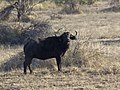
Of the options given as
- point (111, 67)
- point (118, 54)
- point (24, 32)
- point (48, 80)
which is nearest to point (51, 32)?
point (24, 32)

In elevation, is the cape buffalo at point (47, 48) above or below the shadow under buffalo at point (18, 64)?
above

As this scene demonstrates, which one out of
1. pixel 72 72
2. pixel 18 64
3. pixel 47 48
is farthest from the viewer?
pixel 18 64

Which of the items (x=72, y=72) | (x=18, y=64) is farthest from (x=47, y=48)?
(x=18, y=64)

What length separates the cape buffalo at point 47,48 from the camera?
15211 millimetres

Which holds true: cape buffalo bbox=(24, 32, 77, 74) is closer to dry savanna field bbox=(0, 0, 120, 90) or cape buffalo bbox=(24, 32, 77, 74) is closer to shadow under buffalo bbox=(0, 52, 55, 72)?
dry savanna field bbox=(0, 0, 120, 90)

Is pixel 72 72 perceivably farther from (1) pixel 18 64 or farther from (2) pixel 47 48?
(1) pixel 18 64

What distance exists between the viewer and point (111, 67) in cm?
1595

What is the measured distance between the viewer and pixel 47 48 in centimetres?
1535

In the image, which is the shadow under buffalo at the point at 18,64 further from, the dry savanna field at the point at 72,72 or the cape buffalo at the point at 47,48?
the cape buffalo at the point at 47,48

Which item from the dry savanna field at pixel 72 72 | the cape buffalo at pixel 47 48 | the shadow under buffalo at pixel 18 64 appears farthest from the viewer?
the shadow under buffalo at pixel 18 64

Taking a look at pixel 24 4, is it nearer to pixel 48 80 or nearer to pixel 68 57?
pixel 68 57

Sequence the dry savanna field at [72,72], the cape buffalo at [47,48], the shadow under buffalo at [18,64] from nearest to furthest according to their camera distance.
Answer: the dry savanna field at [72,72]
the cape buffalo at [47,48]
the shadow under buffalo at [18,64]

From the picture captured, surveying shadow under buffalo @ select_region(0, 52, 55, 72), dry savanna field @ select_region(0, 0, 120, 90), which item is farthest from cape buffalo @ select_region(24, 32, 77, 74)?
shadow under buffalo @ select_region(0, 52, 55, 72)

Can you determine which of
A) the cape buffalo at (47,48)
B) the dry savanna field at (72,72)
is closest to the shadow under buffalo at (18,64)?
the dry savanna field at (72,72)
